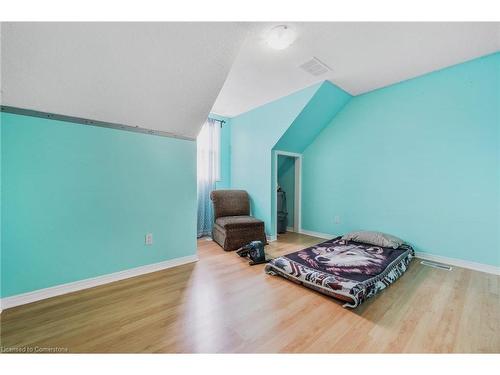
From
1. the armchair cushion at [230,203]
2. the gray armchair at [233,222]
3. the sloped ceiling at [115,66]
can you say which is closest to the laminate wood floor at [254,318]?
the gray armchair at [233,222]

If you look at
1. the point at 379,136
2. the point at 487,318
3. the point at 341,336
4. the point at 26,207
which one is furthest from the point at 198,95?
the point at 487,318

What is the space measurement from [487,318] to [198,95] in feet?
10.3

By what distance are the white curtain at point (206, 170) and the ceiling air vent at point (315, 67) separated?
2.12 metres

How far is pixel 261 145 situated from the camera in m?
3.74

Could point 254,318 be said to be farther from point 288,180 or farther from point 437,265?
point 288,180

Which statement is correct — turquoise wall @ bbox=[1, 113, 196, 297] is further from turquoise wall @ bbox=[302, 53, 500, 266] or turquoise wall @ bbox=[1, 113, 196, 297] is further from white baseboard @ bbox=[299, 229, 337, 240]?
turquoise wall @ bbox=[302, 53, 500, 266]

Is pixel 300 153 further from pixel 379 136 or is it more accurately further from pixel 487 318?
pixel 487 318

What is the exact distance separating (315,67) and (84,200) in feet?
9.86

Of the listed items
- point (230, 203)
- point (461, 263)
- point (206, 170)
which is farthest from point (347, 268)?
point (206, 170)

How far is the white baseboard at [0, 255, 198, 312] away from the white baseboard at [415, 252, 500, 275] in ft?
10.7

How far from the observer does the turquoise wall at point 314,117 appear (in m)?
3.06

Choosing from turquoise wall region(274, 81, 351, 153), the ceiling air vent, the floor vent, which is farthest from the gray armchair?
the ceiling air vent

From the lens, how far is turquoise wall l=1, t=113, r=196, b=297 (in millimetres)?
1655

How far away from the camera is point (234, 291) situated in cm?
190
